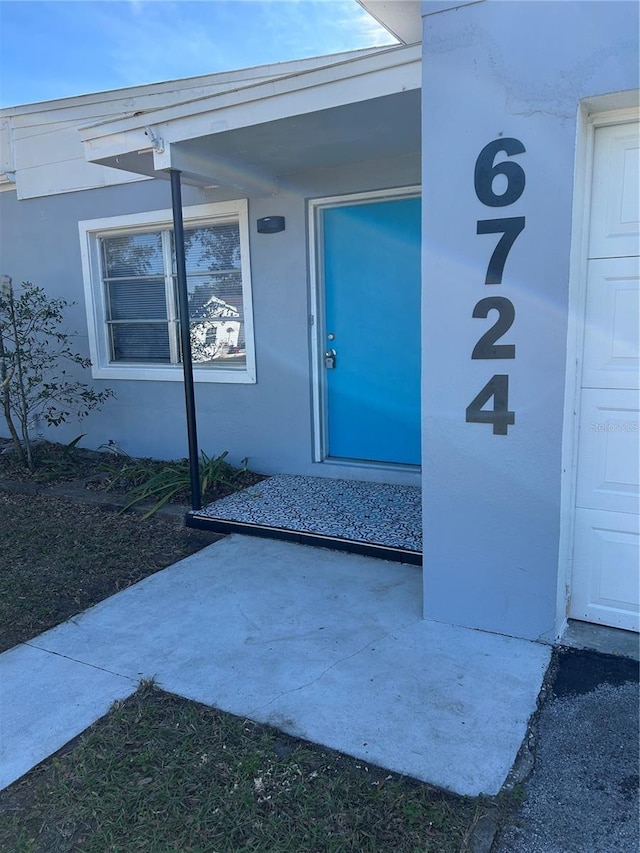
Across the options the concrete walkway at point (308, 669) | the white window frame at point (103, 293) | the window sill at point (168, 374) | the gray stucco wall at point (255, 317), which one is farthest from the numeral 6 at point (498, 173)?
the window sill at point (168, 374)

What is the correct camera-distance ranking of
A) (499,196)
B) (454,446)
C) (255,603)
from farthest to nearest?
(255,603)
(454,446)
(499,196)

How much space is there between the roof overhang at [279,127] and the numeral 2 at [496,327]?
130 cm

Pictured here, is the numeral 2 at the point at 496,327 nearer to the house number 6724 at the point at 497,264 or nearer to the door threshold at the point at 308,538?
the house number 6724 at the point at 497,264

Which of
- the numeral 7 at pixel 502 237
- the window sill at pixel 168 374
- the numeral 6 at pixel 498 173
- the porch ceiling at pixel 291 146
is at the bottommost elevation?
the window sill at pixel 168 374

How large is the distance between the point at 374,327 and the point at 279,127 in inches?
73.2

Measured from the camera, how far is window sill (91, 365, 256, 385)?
5871 millimetres

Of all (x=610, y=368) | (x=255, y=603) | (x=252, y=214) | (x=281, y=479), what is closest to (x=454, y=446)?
(x=610, y=368)

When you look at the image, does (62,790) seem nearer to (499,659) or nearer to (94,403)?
(499,659)

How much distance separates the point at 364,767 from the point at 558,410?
1.66 meters

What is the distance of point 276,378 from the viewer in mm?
5684

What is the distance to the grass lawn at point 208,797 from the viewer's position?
1943 mm

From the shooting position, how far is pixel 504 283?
9.12 ft

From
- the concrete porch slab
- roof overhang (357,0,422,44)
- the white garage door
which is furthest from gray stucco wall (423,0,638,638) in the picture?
the concrete porch slab

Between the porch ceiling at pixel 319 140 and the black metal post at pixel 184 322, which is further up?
the porch ceiling at pixel 319 140
